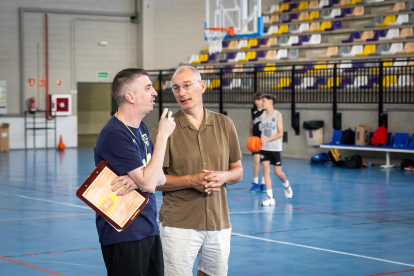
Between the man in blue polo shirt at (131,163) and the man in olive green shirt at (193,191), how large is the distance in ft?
1.53

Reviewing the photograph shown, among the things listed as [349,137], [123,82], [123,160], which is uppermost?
[123,82]

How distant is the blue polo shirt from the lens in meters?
3.33

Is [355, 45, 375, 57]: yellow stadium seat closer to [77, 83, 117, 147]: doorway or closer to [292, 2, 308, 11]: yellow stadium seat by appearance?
[292, 2, 308, 11]: yellow stadium seat

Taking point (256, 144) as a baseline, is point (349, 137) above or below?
below

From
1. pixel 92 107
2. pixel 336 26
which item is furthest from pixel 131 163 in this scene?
pixel 92 107

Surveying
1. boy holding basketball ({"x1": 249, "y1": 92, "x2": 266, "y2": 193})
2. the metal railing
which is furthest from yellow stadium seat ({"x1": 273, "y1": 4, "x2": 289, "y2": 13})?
boy holding basketball ({"x1": 249, "y1": 92, "x2": 266, "y2": 193})

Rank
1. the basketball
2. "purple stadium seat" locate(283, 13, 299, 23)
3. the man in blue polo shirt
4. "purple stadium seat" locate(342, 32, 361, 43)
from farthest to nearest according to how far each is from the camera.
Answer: "purple stadium seat" locate(283, 13, 299, 23)
"purple stadium seat" locate(342, 32, 361, 43)
the basketball
the man in blue polo shirt

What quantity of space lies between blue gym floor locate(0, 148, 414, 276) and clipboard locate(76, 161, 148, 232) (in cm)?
315

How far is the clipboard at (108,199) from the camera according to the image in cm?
323

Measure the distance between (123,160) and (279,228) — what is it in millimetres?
5673

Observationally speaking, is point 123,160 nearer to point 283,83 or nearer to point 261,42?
point 283,83

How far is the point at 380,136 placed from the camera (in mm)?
17359

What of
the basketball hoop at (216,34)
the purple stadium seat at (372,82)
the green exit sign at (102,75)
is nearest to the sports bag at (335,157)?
the purple stadium seat at (372,82)

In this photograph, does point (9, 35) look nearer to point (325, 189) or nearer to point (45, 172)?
point (45, 172)
